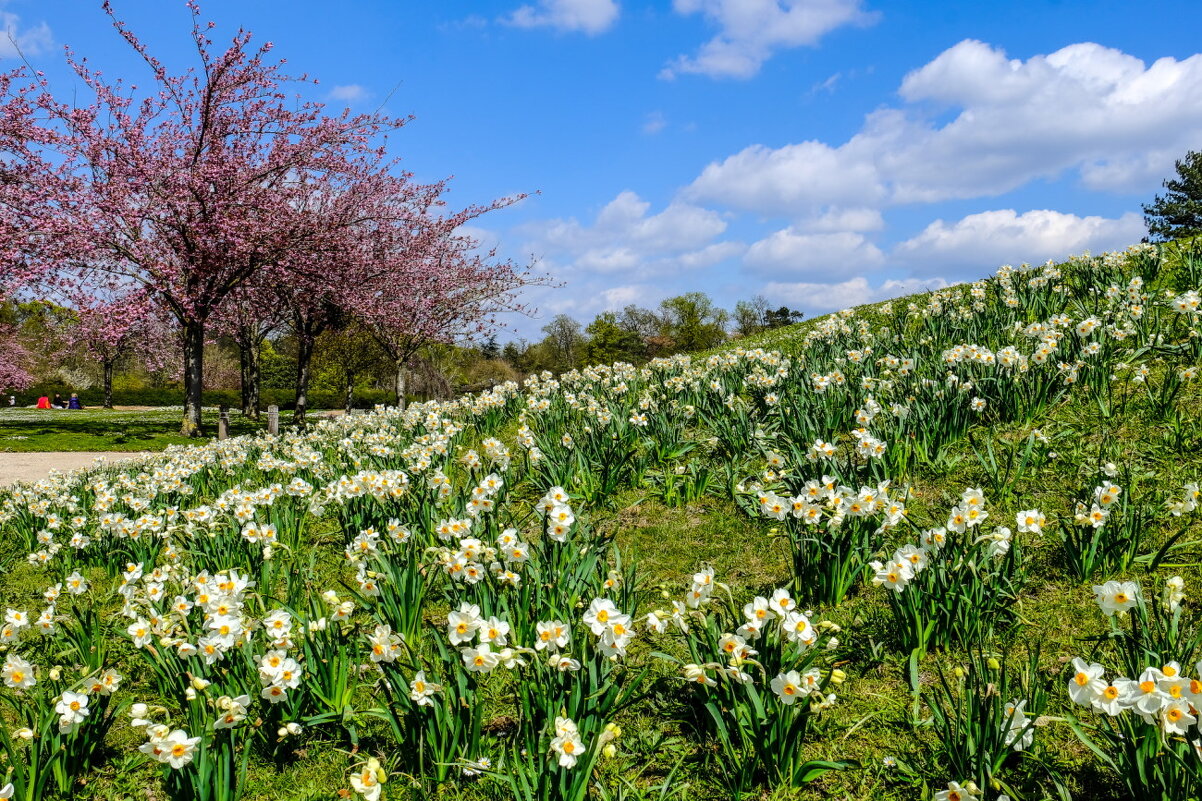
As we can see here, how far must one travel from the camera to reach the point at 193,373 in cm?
1680

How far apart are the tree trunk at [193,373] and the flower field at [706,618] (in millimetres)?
11783

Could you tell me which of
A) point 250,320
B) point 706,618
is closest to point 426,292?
point 250,320

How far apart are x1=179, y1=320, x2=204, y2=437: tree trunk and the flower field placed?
38.7 feet

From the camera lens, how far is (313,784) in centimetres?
270

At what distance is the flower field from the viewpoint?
2.31 meters

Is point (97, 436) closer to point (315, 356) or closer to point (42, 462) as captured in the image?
point (42, 462)

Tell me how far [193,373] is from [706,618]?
57.5ft

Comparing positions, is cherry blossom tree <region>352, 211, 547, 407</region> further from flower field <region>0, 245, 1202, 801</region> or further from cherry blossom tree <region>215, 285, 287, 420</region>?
flower field <region>0, 245, 1202, 801</region>

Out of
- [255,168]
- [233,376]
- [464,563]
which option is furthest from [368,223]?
[233,376]

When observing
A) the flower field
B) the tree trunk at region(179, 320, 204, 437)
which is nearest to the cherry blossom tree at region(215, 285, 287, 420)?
the tree trunk at region(179, 320, 204, 437)

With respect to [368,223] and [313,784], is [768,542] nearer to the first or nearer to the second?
[313,784]

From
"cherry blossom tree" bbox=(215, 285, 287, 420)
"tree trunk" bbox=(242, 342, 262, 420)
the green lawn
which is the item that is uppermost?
"cherry blossom tree" bbox=(215, 285, 287, 420)

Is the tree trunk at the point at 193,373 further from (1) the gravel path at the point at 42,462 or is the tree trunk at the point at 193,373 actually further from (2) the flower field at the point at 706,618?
(2) the flower field at the point at 706,618

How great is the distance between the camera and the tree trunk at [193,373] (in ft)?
54.2
